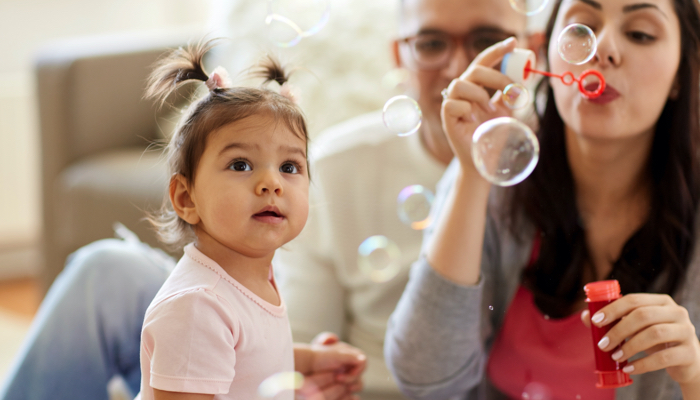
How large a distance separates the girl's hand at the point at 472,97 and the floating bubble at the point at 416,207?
0.27 m

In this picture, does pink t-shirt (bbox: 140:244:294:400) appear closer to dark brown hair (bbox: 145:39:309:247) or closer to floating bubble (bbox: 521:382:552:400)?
dark brown hair (bbox: 145:39:309:247)

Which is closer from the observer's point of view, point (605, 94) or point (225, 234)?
point (225, 234)

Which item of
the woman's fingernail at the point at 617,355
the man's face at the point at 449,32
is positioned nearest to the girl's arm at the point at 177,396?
the woman's fingernail at the point at 617,355

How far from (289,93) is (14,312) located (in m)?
1.93

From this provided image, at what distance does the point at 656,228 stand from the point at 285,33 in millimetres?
487

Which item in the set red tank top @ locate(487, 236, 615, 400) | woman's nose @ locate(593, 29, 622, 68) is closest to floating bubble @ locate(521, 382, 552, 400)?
red tank top @ locate(487, 236, 615, 400)

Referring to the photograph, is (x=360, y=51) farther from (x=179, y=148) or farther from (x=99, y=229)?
(x=179, y=148)

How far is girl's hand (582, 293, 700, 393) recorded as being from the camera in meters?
0.61

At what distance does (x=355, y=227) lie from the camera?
1.14 meters

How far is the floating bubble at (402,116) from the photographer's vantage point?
2.57 feet

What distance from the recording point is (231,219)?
1.82 ft

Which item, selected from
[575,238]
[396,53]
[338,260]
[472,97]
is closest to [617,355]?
[575,238]

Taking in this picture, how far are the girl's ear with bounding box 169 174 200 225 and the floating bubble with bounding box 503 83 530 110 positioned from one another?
33 cm

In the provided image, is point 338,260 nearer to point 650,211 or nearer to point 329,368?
point 329,368
